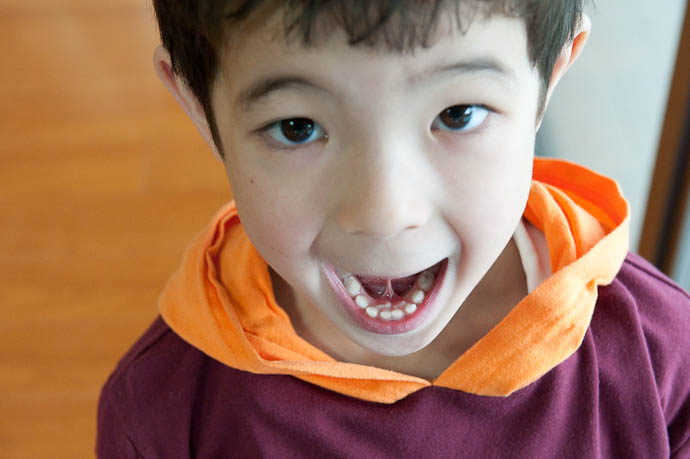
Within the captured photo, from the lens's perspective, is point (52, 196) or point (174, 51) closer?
point (174, 51)

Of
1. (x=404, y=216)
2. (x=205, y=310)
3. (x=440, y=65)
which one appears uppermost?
(x=440, y=65)

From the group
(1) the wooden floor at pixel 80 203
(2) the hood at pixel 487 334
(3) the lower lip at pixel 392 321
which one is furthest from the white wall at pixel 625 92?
(1) the wooden floor at pixel 80 203

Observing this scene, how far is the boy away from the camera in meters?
0.52

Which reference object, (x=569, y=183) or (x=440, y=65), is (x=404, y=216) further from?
(x=569, y=183)

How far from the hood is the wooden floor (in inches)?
32.6

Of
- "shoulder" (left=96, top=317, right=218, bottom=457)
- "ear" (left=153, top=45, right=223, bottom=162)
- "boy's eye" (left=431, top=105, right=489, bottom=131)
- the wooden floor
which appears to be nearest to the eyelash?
"boy's eye" (left=431, top=105, right=489, bottom=131)

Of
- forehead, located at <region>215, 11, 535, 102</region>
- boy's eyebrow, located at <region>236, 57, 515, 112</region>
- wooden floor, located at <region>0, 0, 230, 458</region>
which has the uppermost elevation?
forehead, located at <region>215, 11, 535, 102</region>

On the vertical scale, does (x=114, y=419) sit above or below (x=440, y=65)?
below

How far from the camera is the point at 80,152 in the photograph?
2.04 meters

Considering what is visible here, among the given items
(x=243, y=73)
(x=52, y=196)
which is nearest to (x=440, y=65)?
(x=243, y=73)

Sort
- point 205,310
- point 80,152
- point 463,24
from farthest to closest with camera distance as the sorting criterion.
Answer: point 80,152 < point 205,310 < point 463,24

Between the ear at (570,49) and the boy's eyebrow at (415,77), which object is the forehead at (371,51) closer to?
the boy's eyebrow at (415,77)

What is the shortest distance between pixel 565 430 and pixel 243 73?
47 cm

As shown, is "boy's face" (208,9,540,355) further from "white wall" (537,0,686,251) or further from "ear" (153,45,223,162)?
"white wall" (537,0,686,251)
